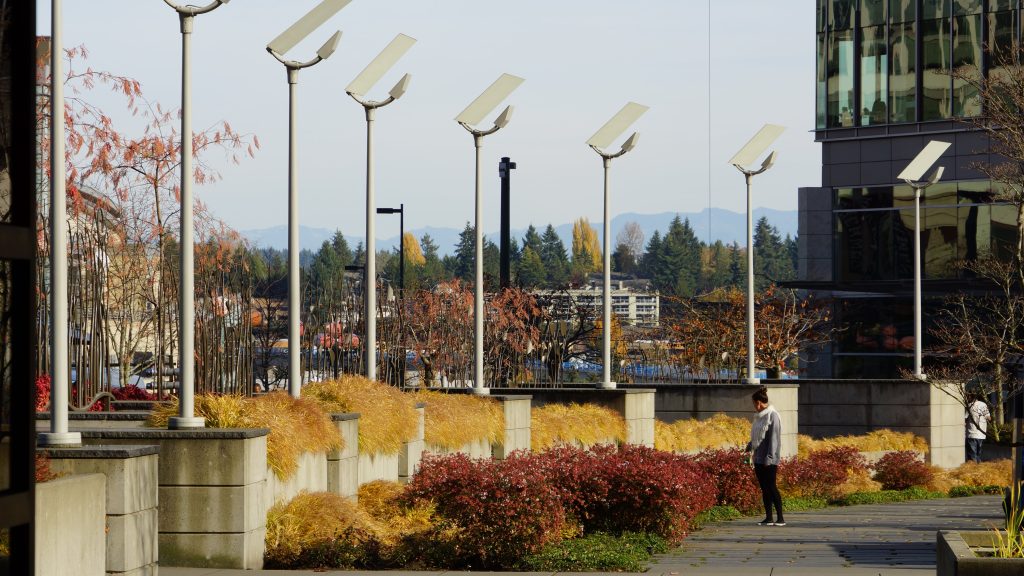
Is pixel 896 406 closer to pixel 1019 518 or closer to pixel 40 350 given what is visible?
pixel 40 350

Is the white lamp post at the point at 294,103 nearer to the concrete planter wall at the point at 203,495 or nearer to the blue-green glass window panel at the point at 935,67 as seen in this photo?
the concrete planter wall at the point at 203,495

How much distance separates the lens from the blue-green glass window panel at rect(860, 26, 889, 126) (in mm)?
54375

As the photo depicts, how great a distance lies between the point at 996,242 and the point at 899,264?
3747 mm

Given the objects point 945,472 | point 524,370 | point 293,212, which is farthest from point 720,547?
point 524,370

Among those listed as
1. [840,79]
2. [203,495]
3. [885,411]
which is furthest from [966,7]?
[203,495]

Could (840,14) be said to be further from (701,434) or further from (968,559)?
(968,559)

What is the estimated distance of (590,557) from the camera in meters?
13.6

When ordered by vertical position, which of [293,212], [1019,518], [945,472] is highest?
[293,212]

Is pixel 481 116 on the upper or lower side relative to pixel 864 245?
upper

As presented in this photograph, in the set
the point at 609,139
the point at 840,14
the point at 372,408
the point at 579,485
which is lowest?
the point at 579,485

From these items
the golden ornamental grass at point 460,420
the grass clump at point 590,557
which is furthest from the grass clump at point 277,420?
the golden ornamental grass at point 460,420

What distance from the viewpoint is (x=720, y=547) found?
16.2 meters

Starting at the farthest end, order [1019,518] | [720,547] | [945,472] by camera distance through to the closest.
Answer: [945,472]
[720,547]
[1019,518]

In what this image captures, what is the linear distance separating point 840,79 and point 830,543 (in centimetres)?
4161
